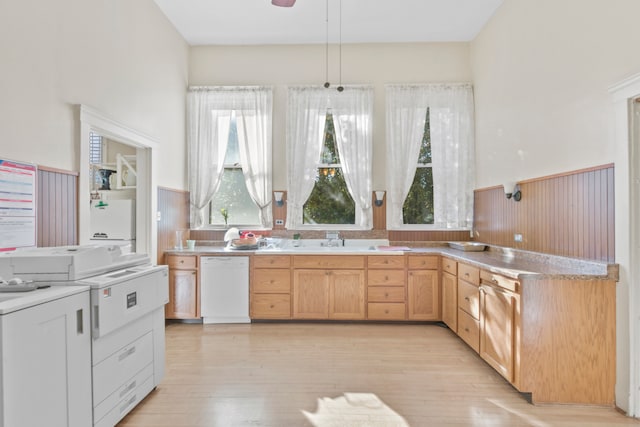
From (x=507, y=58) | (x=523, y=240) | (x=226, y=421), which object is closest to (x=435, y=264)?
(x=523, y=240)

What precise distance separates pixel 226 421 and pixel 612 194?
301cm

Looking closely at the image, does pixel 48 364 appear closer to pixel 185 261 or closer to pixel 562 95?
pixel 185 261

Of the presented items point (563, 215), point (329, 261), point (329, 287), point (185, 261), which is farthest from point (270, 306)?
point (563, 215)

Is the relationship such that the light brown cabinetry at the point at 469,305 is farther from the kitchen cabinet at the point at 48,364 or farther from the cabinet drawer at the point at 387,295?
the kitchen cabinet at the point at 48,364

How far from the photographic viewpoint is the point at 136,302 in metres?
2.18

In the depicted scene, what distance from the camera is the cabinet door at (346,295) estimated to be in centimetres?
399

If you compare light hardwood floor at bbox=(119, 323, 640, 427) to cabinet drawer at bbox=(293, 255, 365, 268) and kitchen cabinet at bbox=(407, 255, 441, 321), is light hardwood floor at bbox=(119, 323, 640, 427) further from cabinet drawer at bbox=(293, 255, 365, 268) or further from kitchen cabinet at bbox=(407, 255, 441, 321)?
cabinet drawer at bbox=(293, 255, 365, 268)

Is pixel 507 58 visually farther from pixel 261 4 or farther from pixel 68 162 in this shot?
pixel 68 162

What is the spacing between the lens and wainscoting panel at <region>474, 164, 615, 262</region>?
2416 mm

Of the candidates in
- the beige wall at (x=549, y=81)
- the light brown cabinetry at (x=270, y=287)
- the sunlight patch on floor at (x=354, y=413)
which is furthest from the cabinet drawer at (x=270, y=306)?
the beige wall at (x=549, y=81)

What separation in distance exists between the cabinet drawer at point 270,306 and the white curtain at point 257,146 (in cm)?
102

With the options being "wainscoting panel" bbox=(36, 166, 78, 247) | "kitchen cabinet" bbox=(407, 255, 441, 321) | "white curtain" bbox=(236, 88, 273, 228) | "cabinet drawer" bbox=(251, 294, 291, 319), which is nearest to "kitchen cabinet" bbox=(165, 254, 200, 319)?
"cabinet drawer" bbox=(251, 294, 291, 319)

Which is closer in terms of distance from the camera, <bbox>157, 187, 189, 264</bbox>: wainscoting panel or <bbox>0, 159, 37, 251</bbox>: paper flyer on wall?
<bbox>0, 159, 37, 251</bbox>: paper flyer on wall

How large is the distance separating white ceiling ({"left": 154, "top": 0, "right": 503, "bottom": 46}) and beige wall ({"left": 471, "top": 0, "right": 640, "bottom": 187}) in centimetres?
42
